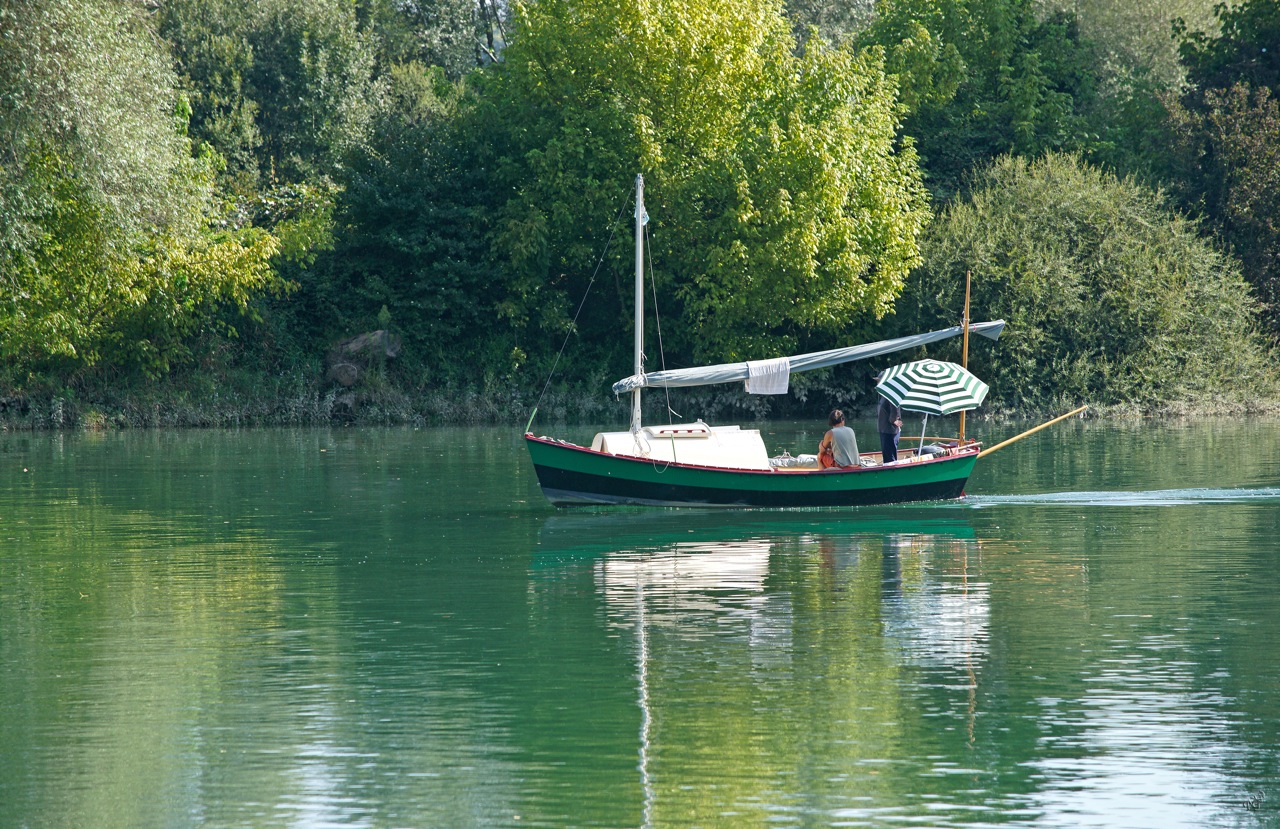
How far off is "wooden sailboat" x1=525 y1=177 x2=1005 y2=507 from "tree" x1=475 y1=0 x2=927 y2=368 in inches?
928

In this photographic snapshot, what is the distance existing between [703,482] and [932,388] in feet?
14.7

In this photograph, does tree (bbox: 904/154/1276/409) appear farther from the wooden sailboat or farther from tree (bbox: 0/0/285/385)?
the wooden sailboat

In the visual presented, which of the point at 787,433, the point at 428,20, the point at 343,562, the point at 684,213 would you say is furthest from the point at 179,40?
the point at 343,562

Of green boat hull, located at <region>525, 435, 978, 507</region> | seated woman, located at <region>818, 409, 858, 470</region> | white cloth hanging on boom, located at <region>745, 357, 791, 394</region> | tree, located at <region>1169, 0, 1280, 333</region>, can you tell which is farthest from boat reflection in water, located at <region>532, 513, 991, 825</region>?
tree, located at <region>1169, 0, 1280, 333</region>

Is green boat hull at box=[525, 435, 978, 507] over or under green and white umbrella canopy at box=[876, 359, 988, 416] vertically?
under

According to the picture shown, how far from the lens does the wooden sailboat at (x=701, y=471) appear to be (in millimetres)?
28906

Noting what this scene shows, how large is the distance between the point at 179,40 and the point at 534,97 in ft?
72.3

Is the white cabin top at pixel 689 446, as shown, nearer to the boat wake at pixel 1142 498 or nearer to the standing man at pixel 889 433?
the standing man at pixel 889 433

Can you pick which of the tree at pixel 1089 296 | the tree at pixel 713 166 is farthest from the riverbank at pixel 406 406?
the tree at pixel 713 166

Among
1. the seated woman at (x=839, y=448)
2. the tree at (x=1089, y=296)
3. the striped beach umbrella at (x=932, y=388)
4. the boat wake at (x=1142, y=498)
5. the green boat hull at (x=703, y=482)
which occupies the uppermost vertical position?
the tree at (x=1089, y=296)

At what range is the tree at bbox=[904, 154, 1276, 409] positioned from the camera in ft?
188

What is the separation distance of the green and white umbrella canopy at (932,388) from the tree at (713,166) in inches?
911

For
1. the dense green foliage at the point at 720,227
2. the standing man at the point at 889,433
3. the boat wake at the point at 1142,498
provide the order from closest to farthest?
1. the boat wake at the point at 1142,498
2. the standing man at the point at 889,433
3. the dense green foliage at the point at 720,227

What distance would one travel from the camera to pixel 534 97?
190 ft
